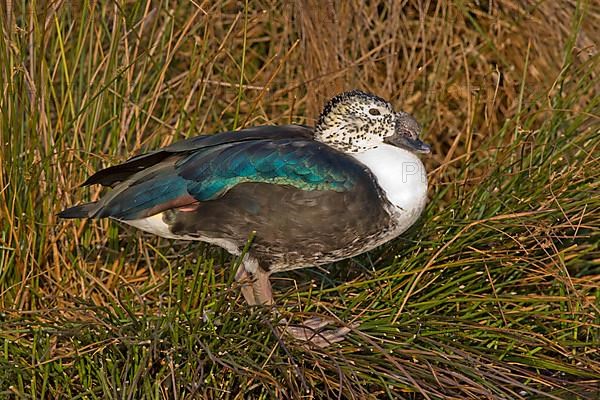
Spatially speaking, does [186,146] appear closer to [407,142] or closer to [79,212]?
[79,212]

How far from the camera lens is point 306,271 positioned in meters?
4.19

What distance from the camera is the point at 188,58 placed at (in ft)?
16.7

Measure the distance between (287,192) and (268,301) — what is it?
0.44 meters

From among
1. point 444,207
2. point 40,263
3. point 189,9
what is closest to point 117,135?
point 40,263

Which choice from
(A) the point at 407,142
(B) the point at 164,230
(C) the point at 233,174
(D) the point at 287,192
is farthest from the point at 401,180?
(B) the point at 164,230

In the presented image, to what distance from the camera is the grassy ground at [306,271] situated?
3.46m

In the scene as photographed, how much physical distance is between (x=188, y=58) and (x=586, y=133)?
1.87 metres

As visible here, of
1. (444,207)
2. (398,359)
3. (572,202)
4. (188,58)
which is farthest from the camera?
(188,58)

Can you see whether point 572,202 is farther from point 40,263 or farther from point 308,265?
point 40,263

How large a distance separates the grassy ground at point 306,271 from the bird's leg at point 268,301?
53 mm

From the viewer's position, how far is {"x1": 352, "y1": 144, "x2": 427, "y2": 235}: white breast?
3.58m

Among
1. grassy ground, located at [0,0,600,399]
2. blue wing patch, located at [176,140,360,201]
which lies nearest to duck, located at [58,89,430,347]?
blue wing patch, located at [176,140,360,201]

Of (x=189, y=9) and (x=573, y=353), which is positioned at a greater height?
(x=189, y=9)

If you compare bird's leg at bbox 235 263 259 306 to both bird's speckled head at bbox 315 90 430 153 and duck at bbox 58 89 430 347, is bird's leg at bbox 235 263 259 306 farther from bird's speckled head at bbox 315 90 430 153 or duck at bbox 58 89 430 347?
bird's speckled head at bbox 315 90 430 153
